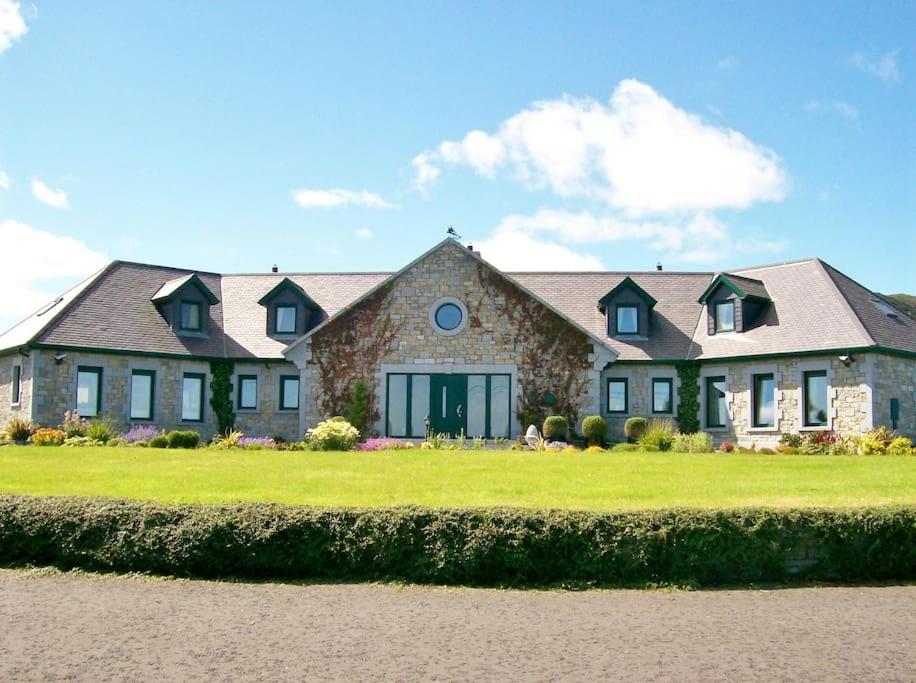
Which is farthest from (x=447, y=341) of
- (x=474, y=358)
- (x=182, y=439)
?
(x=182, y=439)

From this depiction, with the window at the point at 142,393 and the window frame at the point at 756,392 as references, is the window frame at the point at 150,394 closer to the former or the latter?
the window at the point at 142,393

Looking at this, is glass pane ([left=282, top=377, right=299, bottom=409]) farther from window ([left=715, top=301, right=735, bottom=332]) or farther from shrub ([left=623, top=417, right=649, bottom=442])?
window ([left=715, top=301, right=735, bottom=332])

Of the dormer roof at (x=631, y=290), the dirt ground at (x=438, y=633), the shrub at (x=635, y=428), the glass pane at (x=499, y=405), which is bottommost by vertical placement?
the dirt ground at (x=438, y=633)

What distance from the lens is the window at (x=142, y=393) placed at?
97.0ft

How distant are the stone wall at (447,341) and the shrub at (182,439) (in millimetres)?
3952

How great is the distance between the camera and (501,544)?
10.6m

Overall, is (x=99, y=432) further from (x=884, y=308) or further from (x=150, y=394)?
(x=884, y=308)

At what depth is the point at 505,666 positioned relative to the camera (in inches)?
303

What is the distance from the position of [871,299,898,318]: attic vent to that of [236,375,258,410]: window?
2025 centimetres

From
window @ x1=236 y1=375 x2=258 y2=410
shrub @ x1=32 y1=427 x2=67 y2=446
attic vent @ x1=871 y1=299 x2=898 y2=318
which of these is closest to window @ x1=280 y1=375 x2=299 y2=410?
window @ x1=236 y1=375 x2=258 y2=410

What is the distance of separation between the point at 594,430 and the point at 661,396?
153 inches

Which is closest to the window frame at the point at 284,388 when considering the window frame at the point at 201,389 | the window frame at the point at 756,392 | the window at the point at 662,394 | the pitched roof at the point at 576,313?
the pitched roof at the point at 576,313

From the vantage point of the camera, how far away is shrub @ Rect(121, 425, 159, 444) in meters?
27.1

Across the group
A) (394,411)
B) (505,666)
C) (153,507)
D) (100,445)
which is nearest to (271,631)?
(505,666)
